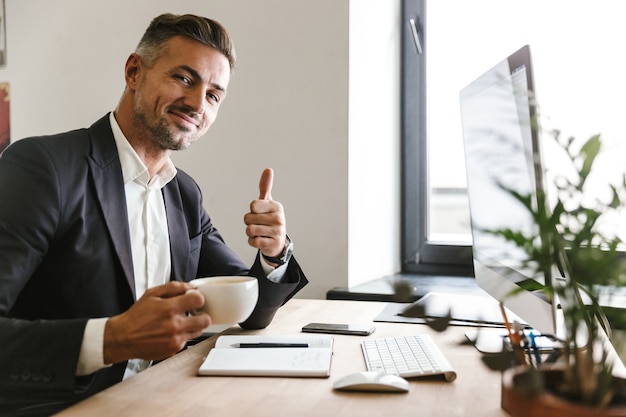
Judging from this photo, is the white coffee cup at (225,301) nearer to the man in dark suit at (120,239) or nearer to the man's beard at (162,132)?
the man in dark suit at (120,239)

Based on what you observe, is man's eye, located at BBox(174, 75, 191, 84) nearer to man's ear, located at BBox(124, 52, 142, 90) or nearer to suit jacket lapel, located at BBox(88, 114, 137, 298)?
man's ear, located at BBox(124, 52, 142, 90)

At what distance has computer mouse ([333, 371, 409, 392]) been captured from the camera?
0.97 m

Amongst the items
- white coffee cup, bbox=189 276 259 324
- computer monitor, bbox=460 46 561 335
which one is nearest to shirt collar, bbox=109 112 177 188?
white coffee cup, bbox=189 276 259 324

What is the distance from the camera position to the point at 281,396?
38.3 inches

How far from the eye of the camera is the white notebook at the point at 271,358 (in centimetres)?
108

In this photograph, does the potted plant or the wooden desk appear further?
the wooden desk

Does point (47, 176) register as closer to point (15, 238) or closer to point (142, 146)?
point (15, 238)

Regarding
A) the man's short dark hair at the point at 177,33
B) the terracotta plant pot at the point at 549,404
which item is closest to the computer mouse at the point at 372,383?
the terracotta plant pot at the point at 549,404

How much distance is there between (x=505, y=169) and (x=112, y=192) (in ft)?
2.60

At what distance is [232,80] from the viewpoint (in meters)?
2.24

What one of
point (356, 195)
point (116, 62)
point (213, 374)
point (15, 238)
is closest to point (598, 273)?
point (213, 374)

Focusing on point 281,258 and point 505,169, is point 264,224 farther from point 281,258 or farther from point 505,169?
point 505,169

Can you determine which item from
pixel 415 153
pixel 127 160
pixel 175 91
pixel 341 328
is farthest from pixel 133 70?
pixel 415 153

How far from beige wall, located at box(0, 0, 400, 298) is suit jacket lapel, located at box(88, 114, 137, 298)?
827mm
